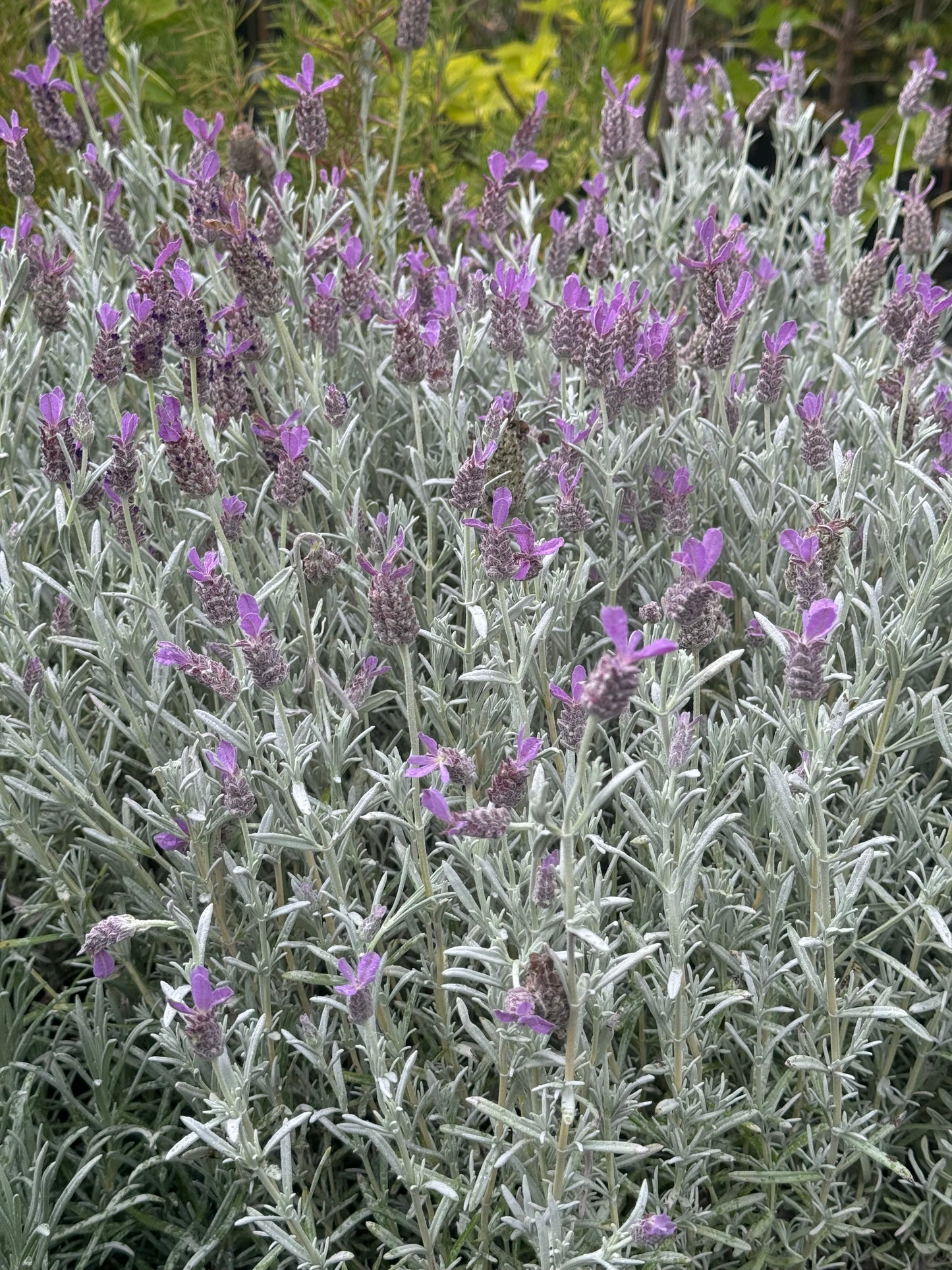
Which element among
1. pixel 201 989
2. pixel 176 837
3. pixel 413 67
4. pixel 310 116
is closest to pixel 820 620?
pixel 201 989

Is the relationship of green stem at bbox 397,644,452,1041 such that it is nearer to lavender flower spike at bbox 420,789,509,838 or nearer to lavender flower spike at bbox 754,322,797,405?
lavender flower spike at bbox 420,789,509,838

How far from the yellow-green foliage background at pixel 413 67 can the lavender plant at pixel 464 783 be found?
1.03 meters

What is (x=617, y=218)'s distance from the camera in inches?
109

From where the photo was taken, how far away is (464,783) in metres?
1.31

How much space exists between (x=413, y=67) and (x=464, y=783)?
2.82 metres

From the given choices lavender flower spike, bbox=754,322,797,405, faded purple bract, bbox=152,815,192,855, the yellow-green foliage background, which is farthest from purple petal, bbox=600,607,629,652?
the yellow-green foliage background

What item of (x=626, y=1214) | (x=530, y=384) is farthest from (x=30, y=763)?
(x=530, y=384)

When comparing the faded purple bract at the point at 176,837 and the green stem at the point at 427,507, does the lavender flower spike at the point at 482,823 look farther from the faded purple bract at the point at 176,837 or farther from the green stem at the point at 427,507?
the green stem at the point at 427,507

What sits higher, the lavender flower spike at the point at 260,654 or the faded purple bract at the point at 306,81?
the faded purple bract at the point at 306,81

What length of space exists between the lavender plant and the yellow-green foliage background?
1.03 m

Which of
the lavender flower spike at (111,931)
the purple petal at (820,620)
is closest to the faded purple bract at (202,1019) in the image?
the lavender flower spike at (111,931)

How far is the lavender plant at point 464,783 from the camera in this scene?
4.21ft

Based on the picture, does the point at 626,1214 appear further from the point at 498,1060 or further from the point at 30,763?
the point at 30,763

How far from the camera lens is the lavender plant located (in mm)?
1284
